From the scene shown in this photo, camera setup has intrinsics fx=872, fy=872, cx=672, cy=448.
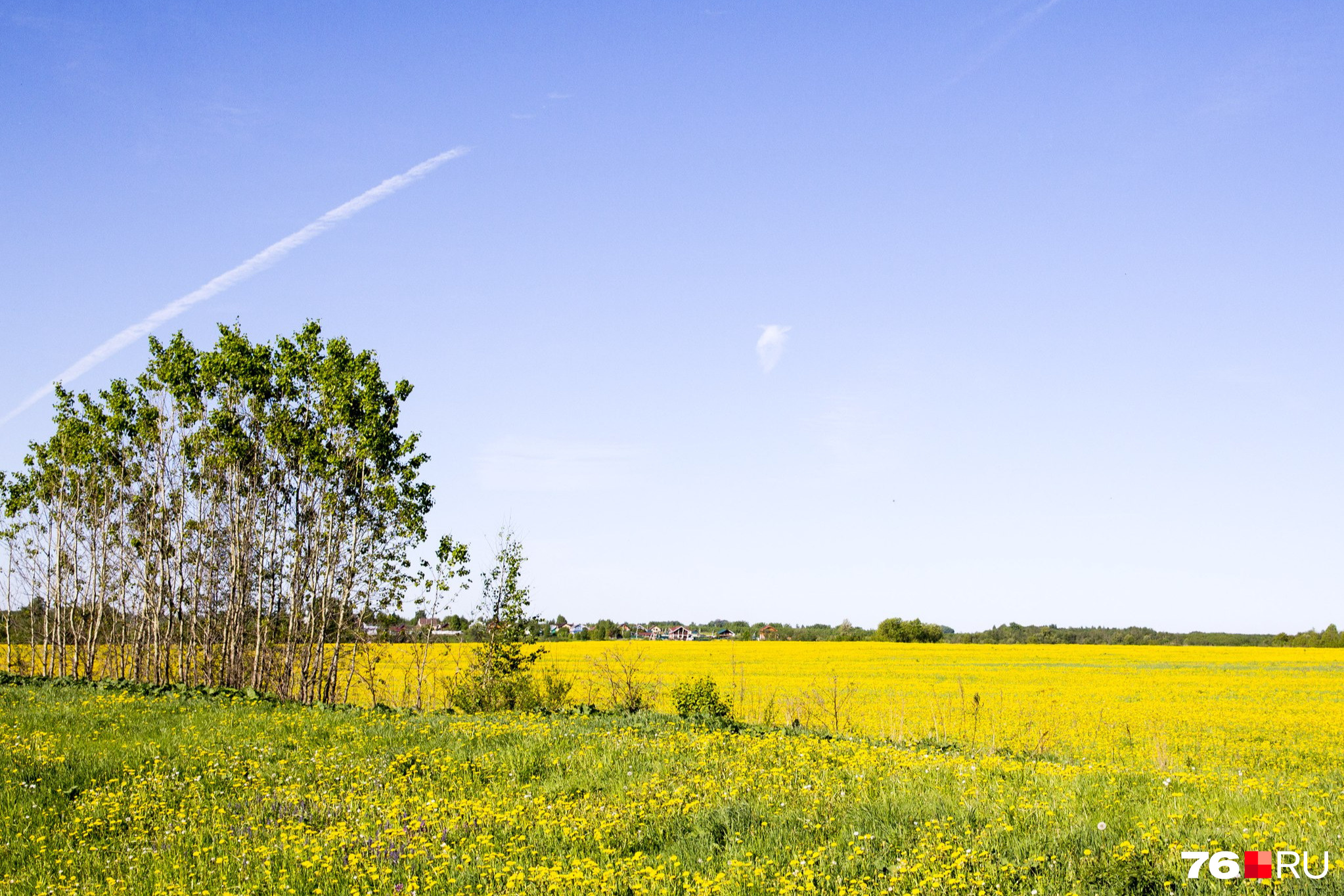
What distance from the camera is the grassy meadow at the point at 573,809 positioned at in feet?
22.1

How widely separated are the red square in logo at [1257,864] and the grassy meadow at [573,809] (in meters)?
0.21

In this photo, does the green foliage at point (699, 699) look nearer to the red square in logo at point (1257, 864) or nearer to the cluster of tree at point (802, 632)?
the red square in logo at point (1257, 864)

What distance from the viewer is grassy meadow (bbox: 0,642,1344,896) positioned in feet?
22.1

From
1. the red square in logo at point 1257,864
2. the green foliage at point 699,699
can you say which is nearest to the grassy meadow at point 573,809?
the red square in logo at point 1257,864

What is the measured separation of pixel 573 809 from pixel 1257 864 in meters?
5.92

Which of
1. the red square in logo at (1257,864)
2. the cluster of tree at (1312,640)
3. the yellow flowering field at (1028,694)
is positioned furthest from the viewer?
the cluster of tree at (1312,640)

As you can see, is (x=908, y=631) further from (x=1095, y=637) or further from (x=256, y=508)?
(x=256, y=508)

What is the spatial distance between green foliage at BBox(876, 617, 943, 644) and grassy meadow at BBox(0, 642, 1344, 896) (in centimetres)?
9673

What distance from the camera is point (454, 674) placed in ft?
87.0

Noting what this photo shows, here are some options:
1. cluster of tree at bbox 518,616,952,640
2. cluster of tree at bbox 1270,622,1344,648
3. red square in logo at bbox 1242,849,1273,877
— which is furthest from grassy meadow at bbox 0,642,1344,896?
cluster of tree at bbox 1270,622,1344,648

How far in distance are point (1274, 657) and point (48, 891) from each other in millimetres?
91409

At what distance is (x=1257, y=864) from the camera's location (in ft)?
21.2

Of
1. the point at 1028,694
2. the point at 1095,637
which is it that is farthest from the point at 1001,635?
the point at 1028,694

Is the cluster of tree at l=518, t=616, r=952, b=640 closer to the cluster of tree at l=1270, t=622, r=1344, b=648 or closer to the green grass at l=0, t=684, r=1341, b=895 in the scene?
the cluster of tree at l=1270, t=622, r=1344, b=648
